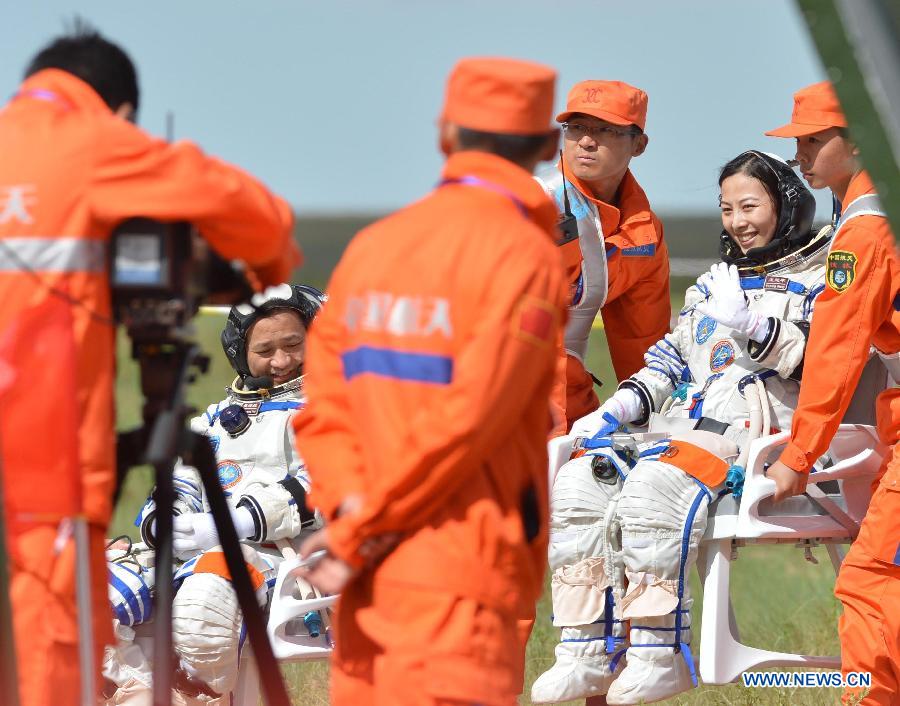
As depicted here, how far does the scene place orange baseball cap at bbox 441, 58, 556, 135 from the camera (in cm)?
300

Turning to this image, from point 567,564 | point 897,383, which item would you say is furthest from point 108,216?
point 897,383

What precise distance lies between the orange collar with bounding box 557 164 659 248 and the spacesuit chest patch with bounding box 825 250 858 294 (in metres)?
1.24

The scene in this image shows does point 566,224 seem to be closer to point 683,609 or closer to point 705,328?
point 705,328

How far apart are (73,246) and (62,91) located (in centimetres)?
38

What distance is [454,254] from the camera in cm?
285

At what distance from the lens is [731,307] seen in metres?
5.09

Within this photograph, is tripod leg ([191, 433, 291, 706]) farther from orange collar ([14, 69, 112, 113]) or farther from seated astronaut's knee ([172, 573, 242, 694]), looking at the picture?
seated astronaut's knee ([172, 573, 242, 694])

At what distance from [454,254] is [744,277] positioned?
2.76m

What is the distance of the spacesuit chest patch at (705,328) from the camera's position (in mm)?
5434

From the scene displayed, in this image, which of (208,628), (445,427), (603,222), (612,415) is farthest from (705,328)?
(445,427)

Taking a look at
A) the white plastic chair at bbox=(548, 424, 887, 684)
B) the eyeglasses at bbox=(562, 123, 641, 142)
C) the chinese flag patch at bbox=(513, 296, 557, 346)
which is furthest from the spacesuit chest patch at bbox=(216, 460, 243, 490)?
the chinese flag patch at bbox=(513, 296, 557, 346)

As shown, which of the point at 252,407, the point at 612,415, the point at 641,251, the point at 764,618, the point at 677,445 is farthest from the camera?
the point at 764,618

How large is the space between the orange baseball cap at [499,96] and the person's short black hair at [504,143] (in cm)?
1

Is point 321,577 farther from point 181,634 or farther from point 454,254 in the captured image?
point 181,634
